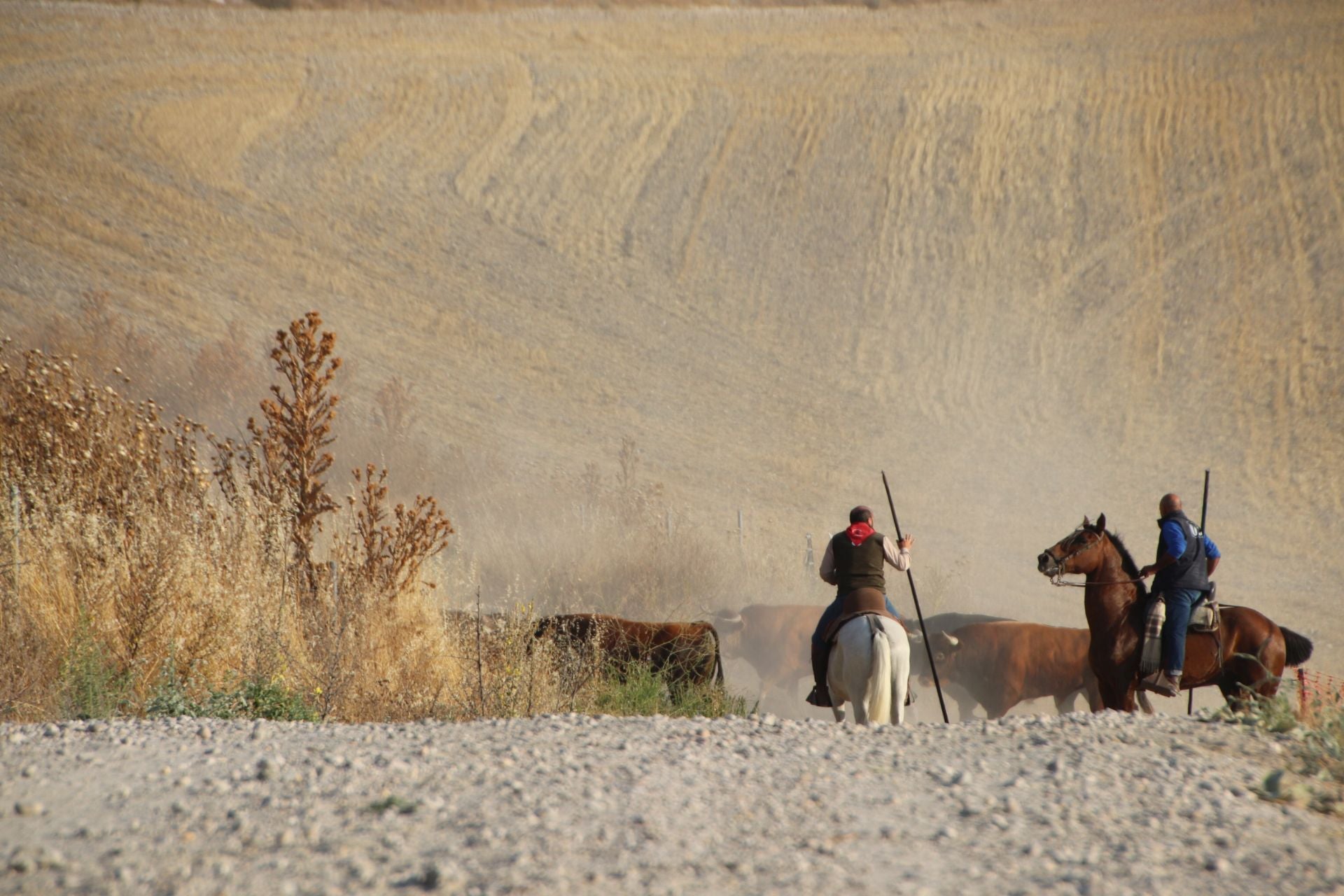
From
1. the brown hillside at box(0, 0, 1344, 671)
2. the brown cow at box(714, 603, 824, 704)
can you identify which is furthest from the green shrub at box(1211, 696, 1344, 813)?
the brown hillside at box(0, 0, 1344, 671)

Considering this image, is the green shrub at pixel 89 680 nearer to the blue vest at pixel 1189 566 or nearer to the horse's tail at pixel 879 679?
the horse's tail at pixel 879 679

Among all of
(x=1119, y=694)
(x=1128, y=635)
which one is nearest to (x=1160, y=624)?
(x=1128, y=635)

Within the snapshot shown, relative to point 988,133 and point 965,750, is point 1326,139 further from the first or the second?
point 965,750

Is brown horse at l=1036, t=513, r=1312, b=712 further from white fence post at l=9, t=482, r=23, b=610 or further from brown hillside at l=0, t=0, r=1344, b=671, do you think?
brown hillside at l=0, t=0, r=1344, b=671

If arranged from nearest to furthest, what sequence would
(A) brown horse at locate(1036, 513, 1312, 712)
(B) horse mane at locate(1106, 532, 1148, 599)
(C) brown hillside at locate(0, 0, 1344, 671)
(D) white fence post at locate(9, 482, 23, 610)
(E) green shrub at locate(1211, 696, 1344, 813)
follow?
(E) green shrub at locate(1211, 696, 1344, 813) < (D) white fence post at locate(9, 482, 23, 610) < (A) brown horse at locate(1036, 513, 1312, 712) < (B) horse mane at locate(1106, 532, 1148, 599) < (C) brown hillside at locate(0, 0, 1344, 671)

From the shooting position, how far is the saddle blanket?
357 inches

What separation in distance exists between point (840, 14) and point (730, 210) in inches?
792

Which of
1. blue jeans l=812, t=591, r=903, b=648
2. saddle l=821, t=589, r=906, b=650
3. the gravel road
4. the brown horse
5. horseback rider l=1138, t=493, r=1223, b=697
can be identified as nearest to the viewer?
the gravel road

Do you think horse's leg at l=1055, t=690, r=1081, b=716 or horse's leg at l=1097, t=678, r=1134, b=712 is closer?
horse's leg at l=1097, t=678, r=1134, b=712

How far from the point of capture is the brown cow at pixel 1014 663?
11.4 meters

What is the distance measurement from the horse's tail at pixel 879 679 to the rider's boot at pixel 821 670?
0.53 m

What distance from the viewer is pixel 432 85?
49250 mm

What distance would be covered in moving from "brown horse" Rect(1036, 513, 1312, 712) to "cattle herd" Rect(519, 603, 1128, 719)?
91cm

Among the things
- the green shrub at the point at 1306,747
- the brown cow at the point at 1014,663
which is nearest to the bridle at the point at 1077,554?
the brown cow at the point at 1014,663
